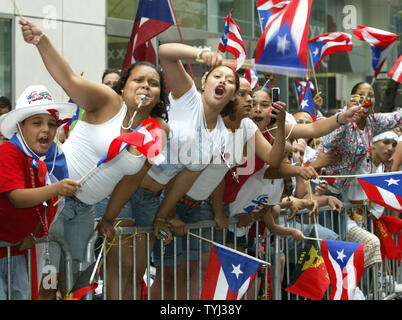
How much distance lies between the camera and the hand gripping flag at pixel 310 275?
17.9 feet

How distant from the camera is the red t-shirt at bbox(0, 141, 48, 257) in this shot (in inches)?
147

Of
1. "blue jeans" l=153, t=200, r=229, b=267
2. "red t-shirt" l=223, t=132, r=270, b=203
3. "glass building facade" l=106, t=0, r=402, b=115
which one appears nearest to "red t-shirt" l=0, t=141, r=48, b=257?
"blue jeans" l=153, t=200, r=229, b=267

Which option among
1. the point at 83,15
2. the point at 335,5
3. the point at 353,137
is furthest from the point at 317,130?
the point at 335,5

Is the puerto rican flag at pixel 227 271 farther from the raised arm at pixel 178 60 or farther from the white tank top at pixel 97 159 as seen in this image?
the raised arm at pixel 178 60

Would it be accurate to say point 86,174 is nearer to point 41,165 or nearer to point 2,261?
point 41,165

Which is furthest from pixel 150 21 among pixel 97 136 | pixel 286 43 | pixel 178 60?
pixel 97 136

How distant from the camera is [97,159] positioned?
4281 mm

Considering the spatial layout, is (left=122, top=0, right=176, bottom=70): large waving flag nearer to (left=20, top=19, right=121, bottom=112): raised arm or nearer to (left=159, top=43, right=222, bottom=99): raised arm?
(left=159, top=43, right=222, bottom=99): raised arm

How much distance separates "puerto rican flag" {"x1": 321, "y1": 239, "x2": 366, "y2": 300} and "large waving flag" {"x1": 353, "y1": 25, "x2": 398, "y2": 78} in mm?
2520

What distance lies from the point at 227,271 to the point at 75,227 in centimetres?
120

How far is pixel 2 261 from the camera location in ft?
12.6

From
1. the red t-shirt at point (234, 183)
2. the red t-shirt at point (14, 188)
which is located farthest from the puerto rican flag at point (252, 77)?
the red t-shirt at point (14, 188)

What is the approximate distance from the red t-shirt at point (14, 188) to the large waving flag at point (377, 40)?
4.56m
